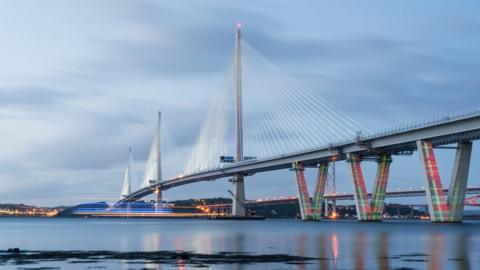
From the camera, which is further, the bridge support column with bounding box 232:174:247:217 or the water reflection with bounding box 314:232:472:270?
the bridge support column with bounding box 232:174:247:217

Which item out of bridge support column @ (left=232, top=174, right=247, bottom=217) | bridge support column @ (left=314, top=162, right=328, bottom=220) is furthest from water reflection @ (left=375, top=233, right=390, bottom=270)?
bridge support column @ (left=232, top=174, right=247, bottom=217)

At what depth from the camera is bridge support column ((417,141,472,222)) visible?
3627 inches

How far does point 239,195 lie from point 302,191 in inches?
860

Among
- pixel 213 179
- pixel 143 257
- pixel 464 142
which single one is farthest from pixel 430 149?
pixel 213 179

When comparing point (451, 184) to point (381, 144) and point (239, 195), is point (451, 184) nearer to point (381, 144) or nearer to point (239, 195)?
point (381, 144)

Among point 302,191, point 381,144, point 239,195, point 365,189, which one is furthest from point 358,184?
point 239,195

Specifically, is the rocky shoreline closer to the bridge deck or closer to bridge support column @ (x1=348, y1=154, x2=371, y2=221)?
the bridge deck

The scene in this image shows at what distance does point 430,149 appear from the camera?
3720 inches

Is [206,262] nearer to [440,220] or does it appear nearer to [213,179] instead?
[440,220]

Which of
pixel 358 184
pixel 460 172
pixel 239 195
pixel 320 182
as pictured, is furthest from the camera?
pixel 239 195

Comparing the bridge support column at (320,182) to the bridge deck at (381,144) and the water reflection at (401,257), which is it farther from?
the water reflection at (401,257)

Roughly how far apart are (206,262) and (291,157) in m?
92.0

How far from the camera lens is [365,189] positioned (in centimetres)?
11425

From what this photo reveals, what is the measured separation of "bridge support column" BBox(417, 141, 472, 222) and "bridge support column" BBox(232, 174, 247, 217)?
6055 cm
